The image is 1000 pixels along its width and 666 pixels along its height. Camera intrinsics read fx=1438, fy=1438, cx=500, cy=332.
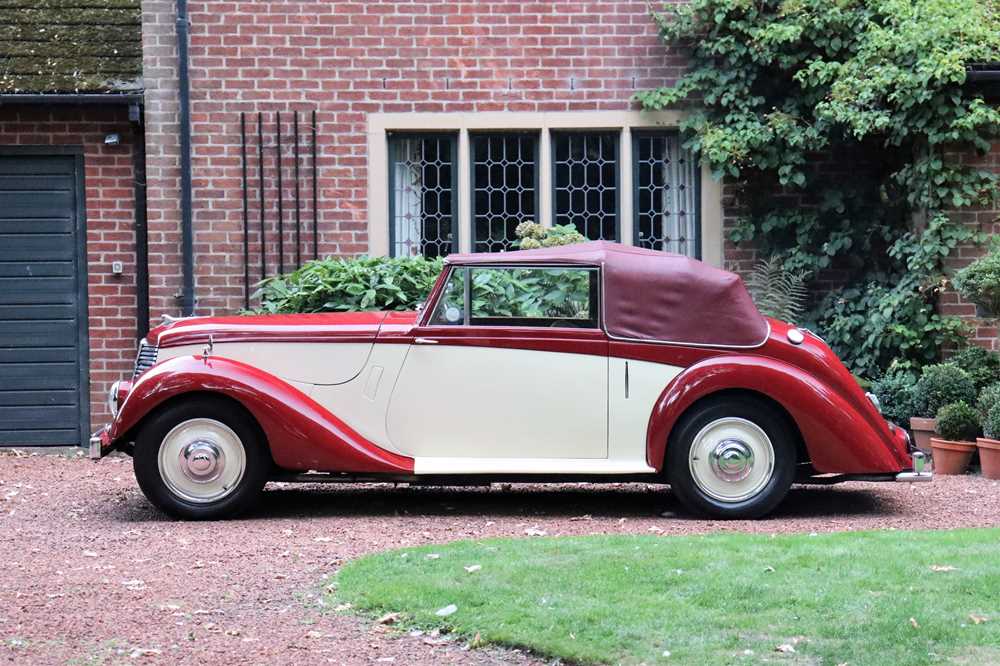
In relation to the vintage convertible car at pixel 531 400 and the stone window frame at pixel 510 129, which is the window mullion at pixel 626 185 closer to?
the stone window frame at pixel 510 129

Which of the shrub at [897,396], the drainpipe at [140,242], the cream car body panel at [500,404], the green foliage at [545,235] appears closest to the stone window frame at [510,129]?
the green foliage at [545,235]

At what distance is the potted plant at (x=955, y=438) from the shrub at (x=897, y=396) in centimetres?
61

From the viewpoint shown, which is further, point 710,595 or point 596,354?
point 596,354

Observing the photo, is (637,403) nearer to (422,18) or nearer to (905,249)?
(905,249)

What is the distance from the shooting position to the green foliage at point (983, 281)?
10477 mm

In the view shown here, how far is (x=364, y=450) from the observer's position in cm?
823

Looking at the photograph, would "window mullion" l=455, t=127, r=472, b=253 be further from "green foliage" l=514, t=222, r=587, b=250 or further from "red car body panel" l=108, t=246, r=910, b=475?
"red car body panel" l=108, t=246, r=910, b=475

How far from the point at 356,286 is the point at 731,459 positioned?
147 inches

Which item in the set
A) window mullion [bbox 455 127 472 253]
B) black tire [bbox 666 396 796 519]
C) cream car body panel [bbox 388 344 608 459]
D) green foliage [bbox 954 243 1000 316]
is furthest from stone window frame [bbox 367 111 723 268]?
black tire [bbox 666 396 796 519]

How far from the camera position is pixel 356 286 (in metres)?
10.8

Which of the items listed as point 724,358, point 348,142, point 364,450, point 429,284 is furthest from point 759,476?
point 348,142

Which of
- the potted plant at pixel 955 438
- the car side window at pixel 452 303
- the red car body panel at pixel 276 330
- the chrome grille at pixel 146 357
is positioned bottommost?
the potted plant at pixel 955 438

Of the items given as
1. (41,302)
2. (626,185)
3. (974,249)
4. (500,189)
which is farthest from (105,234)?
(974,249)

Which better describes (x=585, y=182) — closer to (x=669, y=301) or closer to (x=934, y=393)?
(x=934, y=393)
